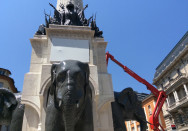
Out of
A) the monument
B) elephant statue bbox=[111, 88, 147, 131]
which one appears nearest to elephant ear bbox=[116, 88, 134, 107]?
elephant statue bbox=[111, 88, 147, 131]

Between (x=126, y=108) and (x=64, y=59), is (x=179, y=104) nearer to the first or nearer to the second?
(x=126, y=108)

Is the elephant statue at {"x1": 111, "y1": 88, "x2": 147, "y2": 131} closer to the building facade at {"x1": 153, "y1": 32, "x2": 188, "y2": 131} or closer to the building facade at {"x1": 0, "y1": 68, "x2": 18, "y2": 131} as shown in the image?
the building facade at {"x1": 153, "y1": 32, "x2": 188, "y2": 131}

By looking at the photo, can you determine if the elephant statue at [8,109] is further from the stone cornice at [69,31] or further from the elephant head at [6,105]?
the stone cornice at [69,31]

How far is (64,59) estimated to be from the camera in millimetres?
4914

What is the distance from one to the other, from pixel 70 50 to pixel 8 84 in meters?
41.2

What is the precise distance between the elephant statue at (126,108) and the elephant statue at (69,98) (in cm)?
283

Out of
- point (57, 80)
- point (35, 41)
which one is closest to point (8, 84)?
point (35, 41)

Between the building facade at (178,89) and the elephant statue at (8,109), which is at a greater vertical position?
the building facade at (178,89)

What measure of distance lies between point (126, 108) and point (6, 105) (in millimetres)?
4053

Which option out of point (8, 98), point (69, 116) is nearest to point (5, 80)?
point (8, 98)

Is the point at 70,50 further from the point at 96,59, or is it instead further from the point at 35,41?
the point at 35,41

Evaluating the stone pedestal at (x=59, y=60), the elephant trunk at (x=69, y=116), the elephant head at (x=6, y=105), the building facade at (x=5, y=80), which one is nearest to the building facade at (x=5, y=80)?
the building facade at (x=5, y=80)

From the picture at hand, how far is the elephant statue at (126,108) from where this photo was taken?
18.5ft

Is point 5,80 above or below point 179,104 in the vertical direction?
above
